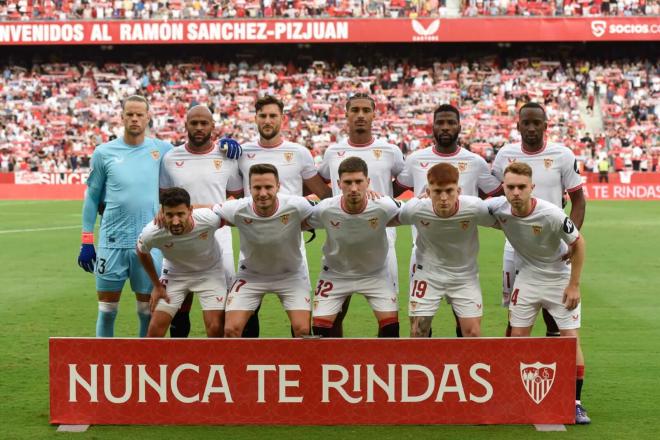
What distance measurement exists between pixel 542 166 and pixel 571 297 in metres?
1.25

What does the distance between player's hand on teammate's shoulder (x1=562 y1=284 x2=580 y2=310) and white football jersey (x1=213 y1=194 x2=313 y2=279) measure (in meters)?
1.91

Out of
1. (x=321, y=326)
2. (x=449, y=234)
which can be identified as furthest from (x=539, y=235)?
(x=321, y=326)

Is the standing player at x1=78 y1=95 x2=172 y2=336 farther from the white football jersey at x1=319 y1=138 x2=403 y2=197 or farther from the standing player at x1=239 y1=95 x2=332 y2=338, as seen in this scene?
the white football jersey at x1=319 y1=138 x2=403 y2=197

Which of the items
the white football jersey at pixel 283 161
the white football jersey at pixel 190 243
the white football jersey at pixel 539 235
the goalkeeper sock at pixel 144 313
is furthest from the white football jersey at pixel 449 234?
the goalkeeper sock at pixel 144 313

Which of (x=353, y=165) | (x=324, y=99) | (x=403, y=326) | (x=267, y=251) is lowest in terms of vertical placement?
(x=403, y=326)

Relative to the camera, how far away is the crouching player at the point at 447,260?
22.4ft

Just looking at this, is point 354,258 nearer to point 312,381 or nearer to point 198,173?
point 312,381

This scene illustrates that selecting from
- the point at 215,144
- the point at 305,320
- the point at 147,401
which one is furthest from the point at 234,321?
the point at 215,144

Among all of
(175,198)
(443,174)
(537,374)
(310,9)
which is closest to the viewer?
(537,374)

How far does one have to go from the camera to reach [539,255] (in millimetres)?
6801

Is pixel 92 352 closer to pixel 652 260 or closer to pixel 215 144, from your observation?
pixel 215 144

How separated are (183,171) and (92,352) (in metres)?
2.07

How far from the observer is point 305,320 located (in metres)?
7.16

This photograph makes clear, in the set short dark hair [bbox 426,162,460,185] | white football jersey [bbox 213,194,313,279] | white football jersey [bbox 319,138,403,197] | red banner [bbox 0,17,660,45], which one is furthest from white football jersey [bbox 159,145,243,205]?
red banner [bbox 0,17,660,45]
